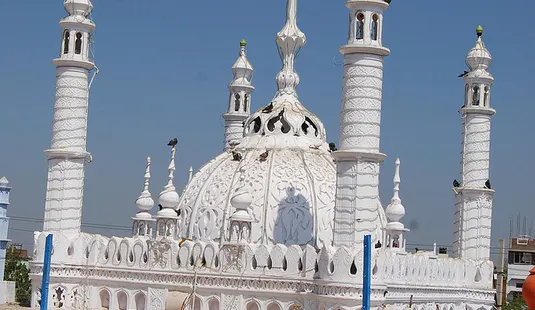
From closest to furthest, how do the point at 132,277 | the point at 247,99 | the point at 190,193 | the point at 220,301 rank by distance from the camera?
the point at 220,301, the point at 132,277, the point at 190,193, the point at 247,99

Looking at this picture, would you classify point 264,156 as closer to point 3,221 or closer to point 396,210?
point 396,210

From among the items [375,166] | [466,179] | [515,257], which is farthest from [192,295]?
[515,257]

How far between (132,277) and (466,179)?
42.8ft

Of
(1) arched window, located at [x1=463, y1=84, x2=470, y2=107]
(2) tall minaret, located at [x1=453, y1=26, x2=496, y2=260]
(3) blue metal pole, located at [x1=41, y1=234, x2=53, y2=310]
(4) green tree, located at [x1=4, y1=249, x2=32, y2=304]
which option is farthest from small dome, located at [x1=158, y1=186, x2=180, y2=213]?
(1) arched window, located at [x1=463, y1=84, x2=470, y2=107]

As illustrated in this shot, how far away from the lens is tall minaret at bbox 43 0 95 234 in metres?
35.5

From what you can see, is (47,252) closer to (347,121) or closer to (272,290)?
(272,290)

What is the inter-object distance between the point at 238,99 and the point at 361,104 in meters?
14.3

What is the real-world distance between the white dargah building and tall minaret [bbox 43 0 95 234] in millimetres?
48

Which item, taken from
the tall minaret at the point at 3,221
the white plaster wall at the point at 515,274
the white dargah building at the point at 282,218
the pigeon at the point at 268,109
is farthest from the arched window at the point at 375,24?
the white plaster wall at the point at 515,274

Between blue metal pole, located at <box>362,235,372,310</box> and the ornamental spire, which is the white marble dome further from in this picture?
blue metal pole, located at <box>362,235,372,310</box>

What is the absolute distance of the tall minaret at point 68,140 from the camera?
1396 inches

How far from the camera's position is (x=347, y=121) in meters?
30.7

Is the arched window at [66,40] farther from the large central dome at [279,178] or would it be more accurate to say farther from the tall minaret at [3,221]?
the tall minaret at [3,221]

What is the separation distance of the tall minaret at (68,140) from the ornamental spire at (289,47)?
7322 mm
